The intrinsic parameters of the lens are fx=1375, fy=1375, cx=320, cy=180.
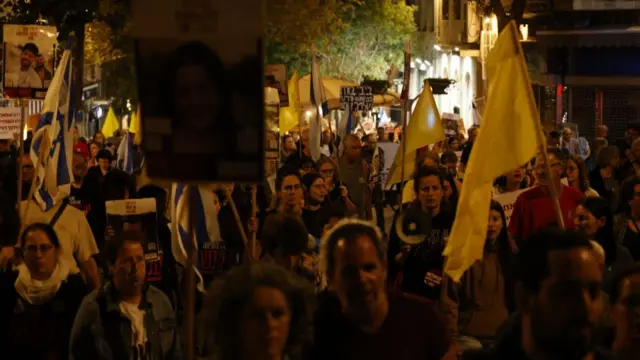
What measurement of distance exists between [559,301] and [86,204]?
930 cm

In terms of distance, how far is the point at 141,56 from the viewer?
17.2ft

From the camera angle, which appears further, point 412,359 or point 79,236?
point 79,236

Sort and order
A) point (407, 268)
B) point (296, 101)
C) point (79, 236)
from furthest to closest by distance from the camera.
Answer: point (296, 101)
point (79, 236)
point (407, 268)

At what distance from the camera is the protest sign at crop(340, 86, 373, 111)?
2512 centimetres

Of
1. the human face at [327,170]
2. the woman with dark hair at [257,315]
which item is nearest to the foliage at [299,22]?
the human face at [327,170]

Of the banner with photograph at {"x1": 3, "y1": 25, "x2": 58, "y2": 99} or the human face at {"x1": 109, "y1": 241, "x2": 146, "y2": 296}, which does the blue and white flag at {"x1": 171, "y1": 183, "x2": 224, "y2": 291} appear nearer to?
the human face at {"x1": 109, "y1": 241, "x2": 146, "y2": 296}

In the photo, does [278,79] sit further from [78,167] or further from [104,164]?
[78,167]

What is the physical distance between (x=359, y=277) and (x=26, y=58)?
8.92 meters

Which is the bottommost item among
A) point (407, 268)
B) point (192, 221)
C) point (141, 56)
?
point (407, 268)

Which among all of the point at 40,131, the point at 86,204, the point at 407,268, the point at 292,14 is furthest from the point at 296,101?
the point at 292,14

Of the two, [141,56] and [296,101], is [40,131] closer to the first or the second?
[141,56]

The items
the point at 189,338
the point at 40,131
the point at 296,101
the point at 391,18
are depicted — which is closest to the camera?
the point at 189,338

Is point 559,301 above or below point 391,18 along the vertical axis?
below

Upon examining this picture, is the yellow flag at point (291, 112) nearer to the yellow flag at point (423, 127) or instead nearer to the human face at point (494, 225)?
the yellow flag at point (423, 127)
